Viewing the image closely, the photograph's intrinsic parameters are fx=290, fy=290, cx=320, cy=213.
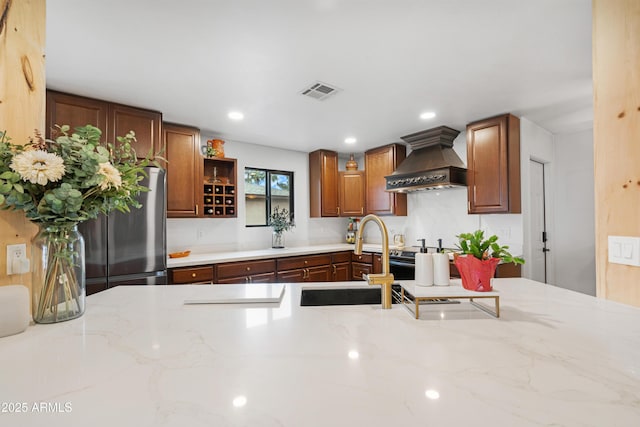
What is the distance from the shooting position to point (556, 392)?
0.59 m

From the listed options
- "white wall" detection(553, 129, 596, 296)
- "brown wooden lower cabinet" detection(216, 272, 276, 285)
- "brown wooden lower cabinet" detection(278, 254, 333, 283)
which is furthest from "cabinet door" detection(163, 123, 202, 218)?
"white wall" detection(553, 129, 596, 296)

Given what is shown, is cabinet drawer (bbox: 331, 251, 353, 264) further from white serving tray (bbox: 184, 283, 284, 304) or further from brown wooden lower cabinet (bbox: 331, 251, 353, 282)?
white serving tray (bbox: 184, 283, 284, 304)

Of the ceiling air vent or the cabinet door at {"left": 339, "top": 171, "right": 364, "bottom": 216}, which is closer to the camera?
the ceiling air vent

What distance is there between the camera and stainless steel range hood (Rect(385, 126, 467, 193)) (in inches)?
128

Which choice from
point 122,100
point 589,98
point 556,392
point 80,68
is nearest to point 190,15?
point 80,68

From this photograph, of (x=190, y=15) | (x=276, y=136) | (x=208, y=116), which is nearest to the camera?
(x=190, y=15)

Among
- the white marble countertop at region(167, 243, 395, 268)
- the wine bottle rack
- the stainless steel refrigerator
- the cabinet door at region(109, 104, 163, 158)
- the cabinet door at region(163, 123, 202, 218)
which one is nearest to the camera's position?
the stainless steel refrigerator

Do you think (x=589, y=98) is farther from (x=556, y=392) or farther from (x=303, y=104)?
(x=556, y=392)

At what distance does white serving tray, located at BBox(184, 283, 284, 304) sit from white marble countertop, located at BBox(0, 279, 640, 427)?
0.50 feet

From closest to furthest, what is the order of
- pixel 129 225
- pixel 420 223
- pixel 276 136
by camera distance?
pixel 129 225 < pixel 276 136 < pixel 420 223

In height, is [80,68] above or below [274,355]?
above

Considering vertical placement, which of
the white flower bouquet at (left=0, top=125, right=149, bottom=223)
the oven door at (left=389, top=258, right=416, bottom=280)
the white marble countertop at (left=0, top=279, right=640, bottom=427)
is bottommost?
the oven door at (left=389, top=258, right=416, bottom=280)

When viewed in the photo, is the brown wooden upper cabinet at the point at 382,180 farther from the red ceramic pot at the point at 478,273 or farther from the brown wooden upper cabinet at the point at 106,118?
the red ceramic pot at the point at 478,273

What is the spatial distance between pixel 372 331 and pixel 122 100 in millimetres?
2896
